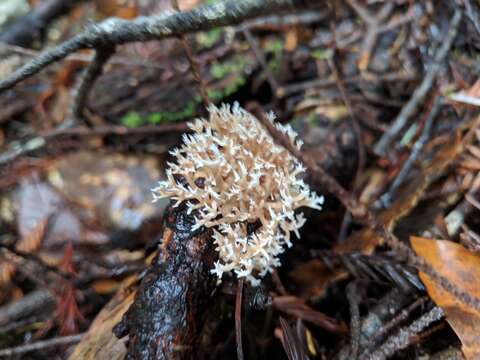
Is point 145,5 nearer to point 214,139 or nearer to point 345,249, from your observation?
point 214,139

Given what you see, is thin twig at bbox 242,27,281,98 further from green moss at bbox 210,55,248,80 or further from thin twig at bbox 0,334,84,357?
thin twig at bbox 0,334,84,357

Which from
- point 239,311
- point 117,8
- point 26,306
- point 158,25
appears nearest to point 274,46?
point 158,25

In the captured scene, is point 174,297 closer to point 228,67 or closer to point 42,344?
point 42,344

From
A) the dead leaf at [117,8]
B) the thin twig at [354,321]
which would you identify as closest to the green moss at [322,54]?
the dead leaf at [117,8]

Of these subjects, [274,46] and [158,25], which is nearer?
[158,25]

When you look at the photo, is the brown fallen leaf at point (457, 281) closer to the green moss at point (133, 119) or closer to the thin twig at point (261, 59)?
the thin twig at point (261, 59)

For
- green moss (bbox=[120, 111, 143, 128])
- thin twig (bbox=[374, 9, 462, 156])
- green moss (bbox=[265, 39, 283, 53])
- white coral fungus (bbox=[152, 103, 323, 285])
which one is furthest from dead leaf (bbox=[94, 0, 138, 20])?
thin twig (bbox=[374, 9, 462, 156])

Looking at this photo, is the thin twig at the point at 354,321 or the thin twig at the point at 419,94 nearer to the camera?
the thin twig at the point at 354,321
